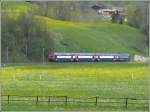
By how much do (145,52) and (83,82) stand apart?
25.4m

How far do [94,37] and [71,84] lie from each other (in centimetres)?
4752

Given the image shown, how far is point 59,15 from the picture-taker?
9100 cm

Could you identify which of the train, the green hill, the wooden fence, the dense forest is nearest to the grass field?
the wooden fence

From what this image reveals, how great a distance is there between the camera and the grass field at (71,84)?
2708 centimetres

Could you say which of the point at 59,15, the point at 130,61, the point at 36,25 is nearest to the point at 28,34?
the point at 36,25

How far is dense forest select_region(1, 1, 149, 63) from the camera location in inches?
2458

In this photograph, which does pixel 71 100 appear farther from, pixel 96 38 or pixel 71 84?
pixel 96 38

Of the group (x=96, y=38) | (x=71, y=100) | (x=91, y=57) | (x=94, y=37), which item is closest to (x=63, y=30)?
(x=94, y=37)

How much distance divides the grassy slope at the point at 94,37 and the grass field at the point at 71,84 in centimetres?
2022

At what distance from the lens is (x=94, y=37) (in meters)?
89.1

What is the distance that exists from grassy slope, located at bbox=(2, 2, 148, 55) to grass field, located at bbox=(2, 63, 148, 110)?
2022 cm

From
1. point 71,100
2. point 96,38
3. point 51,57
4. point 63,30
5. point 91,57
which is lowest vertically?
point 91,57

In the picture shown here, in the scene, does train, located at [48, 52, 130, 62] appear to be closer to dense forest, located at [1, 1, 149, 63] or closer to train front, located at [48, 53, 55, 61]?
dense forest, located at [1, 1, 149, 63]

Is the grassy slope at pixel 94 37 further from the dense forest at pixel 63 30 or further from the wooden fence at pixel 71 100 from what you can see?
the wooden fence at pixel 71 100
